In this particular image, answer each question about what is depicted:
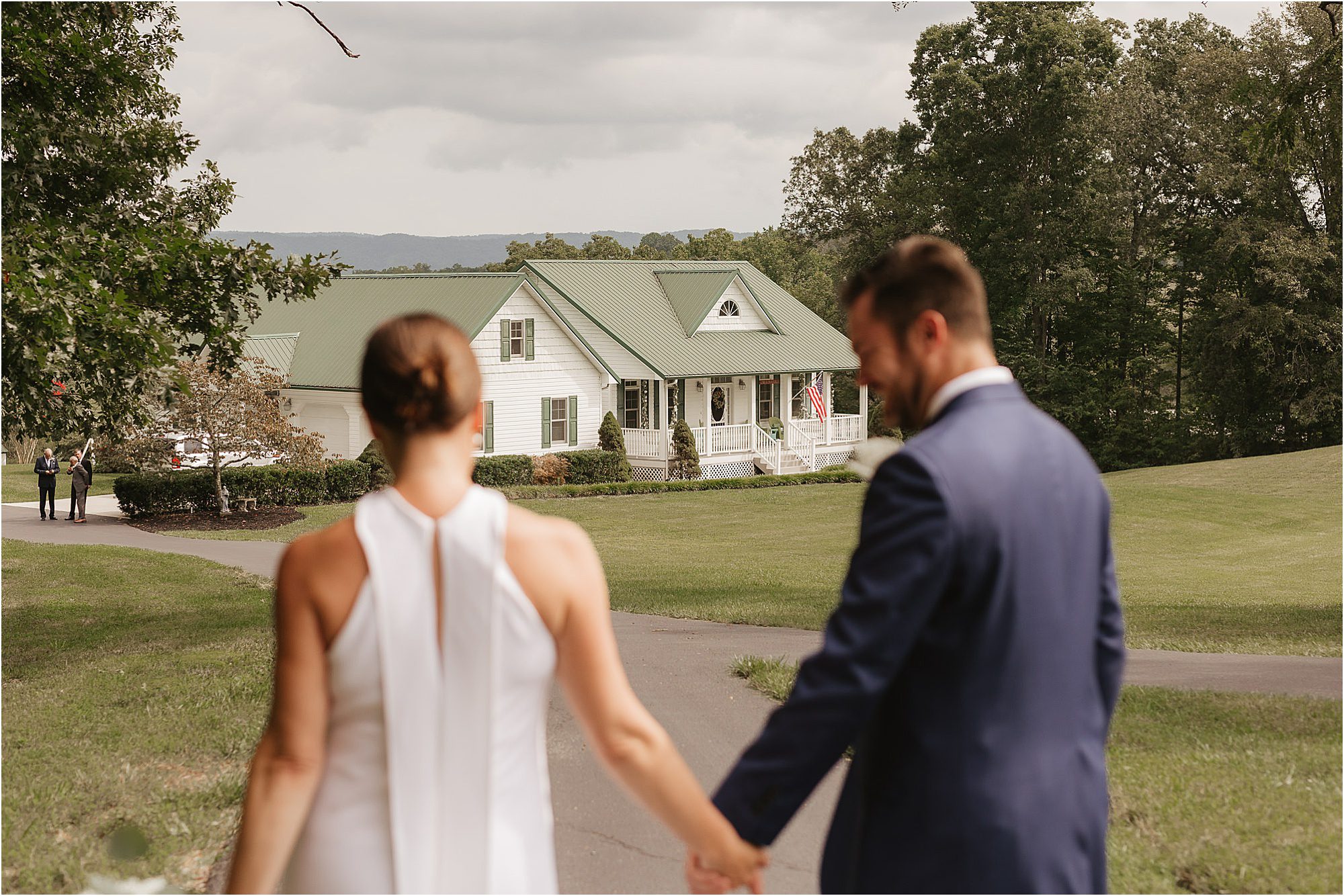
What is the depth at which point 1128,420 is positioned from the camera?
5225 centimetres

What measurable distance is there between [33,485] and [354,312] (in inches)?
474

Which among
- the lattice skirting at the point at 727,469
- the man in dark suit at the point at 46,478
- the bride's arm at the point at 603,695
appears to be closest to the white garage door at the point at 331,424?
the man in dark suit at the point at 46,478

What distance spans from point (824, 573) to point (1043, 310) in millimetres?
35012

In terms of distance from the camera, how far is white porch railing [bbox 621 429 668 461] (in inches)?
1620

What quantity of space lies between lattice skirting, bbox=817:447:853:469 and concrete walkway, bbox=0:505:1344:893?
31.1 meters

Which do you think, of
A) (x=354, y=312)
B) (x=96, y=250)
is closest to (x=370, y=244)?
(x=354, y=312)

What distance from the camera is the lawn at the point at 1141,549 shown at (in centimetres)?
1471

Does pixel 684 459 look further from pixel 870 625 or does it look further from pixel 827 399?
pixel 870 625

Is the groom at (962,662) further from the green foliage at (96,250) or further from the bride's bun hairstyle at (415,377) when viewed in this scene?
the green foliage at (96,250)

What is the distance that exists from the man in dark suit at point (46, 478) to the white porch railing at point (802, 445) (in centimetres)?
2454

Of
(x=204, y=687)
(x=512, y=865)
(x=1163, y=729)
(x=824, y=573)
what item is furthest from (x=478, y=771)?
(x=824, y=573)

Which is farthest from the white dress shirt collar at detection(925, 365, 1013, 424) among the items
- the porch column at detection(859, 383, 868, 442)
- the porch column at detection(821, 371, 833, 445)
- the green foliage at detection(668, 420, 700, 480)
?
the porch column at detection(859, 383, 868, 442)

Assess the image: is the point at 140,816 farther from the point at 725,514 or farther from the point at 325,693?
the point at 725,514

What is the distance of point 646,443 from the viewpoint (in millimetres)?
41500
